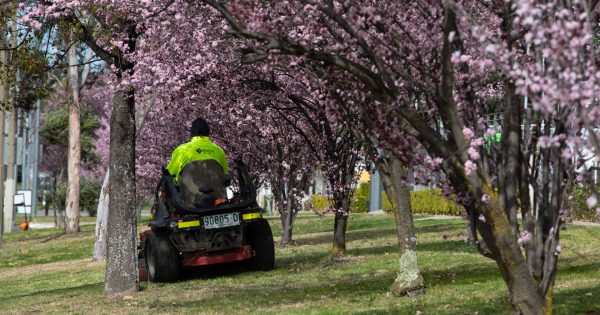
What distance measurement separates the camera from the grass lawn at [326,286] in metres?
10.6

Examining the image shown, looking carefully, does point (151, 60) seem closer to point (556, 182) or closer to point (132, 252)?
point (132, 252)

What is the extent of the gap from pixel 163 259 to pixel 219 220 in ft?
3.84

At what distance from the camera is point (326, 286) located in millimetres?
13047

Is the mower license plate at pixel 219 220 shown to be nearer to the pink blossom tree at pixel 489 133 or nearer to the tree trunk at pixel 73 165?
the pink blossom tree at pixel 489 133

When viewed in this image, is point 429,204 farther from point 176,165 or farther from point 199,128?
point 176,165

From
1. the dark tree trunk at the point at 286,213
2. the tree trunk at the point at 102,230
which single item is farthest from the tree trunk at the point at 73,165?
the dark tree trunk at the point at 286,213

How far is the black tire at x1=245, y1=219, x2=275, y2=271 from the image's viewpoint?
15.1m

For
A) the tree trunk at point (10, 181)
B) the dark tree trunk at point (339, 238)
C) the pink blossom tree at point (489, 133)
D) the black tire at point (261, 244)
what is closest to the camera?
the pink blossom tree at point (489, 133)

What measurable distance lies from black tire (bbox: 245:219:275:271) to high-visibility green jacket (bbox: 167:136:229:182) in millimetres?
1113

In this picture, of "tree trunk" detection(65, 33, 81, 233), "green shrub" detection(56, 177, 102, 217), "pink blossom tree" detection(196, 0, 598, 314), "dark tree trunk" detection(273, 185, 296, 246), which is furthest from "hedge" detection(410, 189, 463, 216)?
"pink blossom tree" detection(196, 0, 598, 314)

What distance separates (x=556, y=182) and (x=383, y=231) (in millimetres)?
20088

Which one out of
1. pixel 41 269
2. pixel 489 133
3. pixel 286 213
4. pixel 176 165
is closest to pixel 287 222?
pixel 286 213

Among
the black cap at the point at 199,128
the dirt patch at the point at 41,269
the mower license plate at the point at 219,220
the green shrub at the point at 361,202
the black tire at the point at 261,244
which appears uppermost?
the green shrub at the point at 361,202

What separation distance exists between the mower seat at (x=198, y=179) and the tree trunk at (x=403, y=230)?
343 cm
